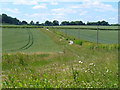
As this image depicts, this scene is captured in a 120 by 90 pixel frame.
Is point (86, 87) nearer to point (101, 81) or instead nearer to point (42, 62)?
point (101, 81)

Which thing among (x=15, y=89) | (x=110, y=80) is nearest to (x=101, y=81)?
(x=110, y=80)

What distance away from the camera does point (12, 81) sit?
12.5 feet

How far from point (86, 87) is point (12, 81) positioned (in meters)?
1.26

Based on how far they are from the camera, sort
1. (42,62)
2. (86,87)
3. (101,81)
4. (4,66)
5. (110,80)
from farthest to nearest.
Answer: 1. (42,62)
2. (4,66)
3. (110,80)
4. (101,81)
5. (86,87)

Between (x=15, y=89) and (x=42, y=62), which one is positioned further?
(x=42, y=62)

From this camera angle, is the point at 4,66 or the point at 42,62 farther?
the point at 42,62

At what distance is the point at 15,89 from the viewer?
3.70 m

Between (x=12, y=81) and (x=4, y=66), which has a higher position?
(x=12, y=81)

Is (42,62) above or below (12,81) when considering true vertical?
below

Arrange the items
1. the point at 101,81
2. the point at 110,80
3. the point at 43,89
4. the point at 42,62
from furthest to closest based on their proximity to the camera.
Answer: the point at 42,62, the point at 110,80, the point at 101,81, the point at 43,89

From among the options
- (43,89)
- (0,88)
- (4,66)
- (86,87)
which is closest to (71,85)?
(86,87)

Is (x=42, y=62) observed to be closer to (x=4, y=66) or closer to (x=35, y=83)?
(x=4, y=66)

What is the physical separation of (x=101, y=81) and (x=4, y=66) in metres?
6.62

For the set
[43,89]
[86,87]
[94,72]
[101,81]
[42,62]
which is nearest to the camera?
[43,89]
